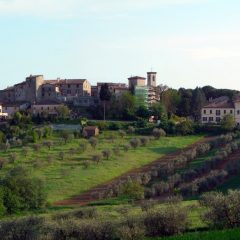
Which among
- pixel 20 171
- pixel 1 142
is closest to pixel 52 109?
pixel 1 142

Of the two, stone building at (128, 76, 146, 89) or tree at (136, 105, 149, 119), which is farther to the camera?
stone building at (128, 76, 146, 89)

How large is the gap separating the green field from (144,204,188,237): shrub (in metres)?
18.0

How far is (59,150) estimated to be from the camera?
212 feet

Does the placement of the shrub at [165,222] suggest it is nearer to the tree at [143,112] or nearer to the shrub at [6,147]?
the shrub at [6,147]

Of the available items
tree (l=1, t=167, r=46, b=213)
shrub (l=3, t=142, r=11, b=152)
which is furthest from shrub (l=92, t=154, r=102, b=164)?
tree (l=1, t=167, r=46, b=213)

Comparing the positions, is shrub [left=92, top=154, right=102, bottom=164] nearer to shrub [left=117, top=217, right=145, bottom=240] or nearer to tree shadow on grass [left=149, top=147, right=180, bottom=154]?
tree shadow on grass [left=149, top=147, right=180, bottom=154]

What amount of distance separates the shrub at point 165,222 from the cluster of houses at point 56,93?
6436 cm

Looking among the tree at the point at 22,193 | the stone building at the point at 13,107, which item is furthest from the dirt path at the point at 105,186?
the stone building at the point at 13,107

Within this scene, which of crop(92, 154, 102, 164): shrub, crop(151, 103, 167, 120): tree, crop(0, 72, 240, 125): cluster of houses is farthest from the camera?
crop(0, 72, 240, 125): cluster of houses

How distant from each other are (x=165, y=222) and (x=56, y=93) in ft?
246

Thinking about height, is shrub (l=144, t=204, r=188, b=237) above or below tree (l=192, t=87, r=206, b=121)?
below

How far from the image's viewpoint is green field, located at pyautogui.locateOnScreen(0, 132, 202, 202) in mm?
50013

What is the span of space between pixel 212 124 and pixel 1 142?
2650cm

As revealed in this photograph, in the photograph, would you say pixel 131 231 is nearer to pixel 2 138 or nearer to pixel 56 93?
pixel 2 138
